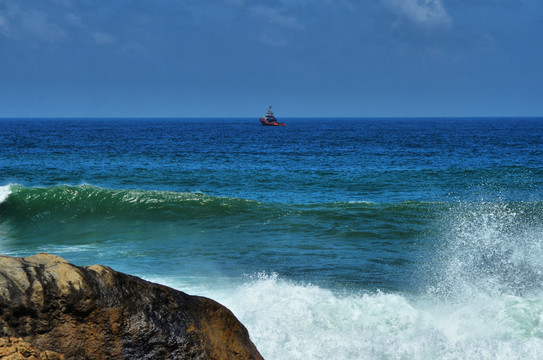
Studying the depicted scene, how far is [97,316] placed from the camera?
3.84 meters

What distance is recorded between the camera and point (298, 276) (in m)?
11.1

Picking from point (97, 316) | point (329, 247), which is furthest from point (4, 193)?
point (97, 316)

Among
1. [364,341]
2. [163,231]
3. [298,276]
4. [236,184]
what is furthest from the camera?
[236,184]

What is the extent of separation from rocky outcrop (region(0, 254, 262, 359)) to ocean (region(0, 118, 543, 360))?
8.98ft

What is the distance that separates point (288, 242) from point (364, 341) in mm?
7303

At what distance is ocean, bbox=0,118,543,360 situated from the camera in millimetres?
7723

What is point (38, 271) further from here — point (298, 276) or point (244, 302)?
point (298, 276)

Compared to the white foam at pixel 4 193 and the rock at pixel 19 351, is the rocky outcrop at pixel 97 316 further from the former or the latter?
the white foam at pixel 4 193

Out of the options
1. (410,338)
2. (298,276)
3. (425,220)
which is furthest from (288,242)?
(410,338)

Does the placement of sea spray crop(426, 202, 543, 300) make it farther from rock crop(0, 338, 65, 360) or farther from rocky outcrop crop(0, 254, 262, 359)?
rock crop(0, 338, 65, 360)

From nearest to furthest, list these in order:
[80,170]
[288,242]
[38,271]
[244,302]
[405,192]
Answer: [38,271] < [244,302] < [288,242] < [405,192] < [80,170]

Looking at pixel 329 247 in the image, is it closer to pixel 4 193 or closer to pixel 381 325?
pixel 381 325

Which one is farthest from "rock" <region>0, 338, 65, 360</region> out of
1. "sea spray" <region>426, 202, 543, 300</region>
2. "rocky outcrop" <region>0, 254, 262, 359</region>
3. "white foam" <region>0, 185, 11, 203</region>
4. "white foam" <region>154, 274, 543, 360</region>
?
"white foam" <region>0, 185, 11, 203</region>

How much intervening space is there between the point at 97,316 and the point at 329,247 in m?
10.4
